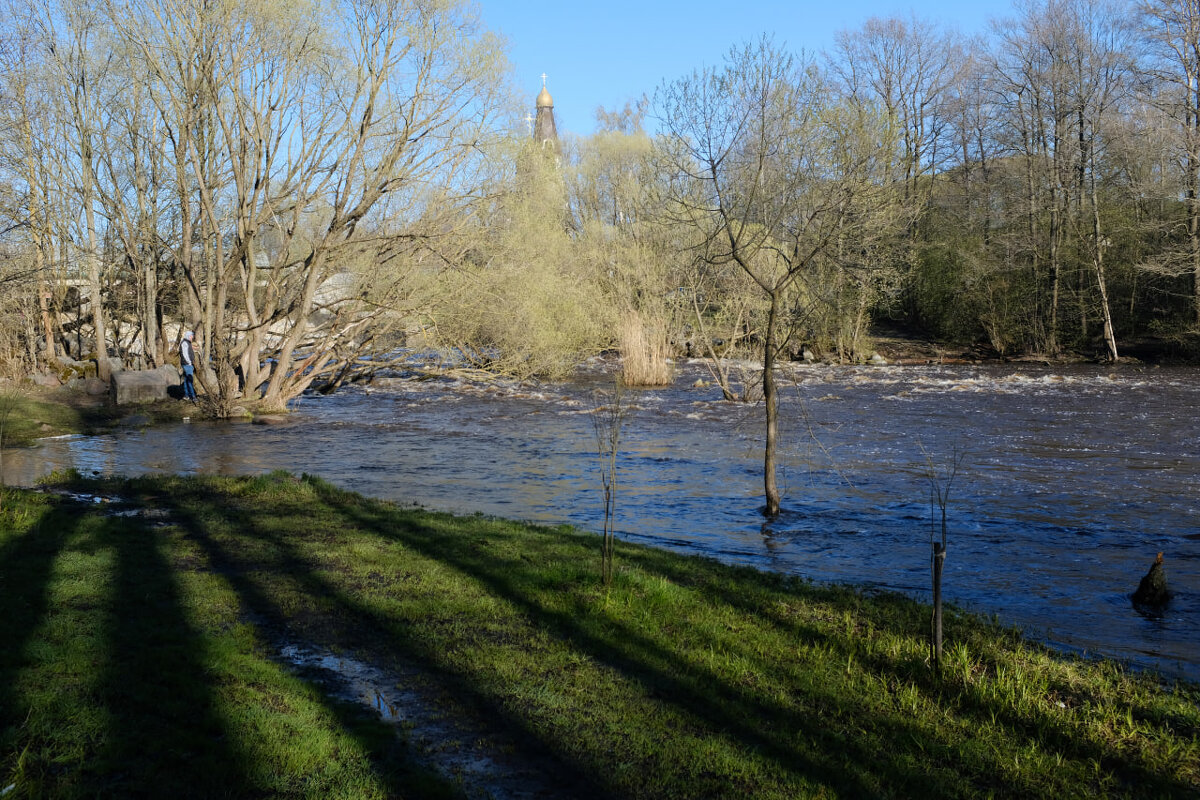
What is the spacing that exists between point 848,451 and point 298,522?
10002 millimetres

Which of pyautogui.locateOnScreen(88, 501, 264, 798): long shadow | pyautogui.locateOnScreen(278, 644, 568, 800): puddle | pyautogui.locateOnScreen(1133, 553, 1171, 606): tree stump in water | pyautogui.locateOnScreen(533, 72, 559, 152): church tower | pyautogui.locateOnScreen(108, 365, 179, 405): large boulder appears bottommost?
pyautogui.locateOnScreen(1133, 553, 1171, 606): tree stump in water

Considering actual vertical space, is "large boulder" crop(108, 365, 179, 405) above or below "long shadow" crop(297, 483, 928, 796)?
above

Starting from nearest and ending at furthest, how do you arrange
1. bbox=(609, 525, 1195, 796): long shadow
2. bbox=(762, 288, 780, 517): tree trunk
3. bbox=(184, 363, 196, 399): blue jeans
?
bbox=(609, 525, 1195, 796): long shadow, bbox=(762, 288, 780, 517): tree trunk, bbox=(184, 363, 196, 399): blue jeans

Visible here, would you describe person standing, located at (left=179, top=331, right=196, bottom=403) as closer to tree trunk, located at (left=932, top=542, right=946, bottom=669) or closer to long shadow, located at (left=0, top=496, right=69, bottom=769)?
long shadow, located at (left=0, top=496, right=69, bottom=769)

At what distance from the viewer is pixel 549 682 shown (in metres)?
A: 4.93

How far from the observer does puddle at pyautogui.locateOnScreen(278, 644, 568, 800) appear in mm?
3867

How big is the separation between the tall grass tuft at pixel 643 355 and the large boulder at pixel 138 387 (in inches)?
474

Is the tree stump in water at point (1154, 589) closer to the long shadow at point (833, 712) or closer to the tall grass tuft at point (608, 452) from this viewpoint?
the long shadow at point (833, 712)

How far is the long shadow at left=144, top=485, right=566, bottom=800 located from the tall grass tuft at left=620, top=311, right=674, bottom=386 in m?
16.9

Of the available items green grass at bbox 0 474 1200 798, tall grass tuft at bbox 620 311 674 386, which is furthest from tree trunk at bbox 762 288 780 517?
tall grass tuft at bbox 620 311 674 386

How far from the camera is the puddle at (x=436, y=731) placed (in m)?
3.87

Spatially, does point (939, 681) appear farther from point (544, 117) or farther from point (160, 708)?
point (544, 117)

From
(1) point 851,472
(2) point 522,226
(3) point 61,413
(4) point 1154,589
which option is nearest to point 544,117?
(2) point 522,226

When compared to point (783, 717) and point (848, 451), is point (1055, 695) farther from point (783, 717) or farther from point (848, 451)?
point (848, 451)
